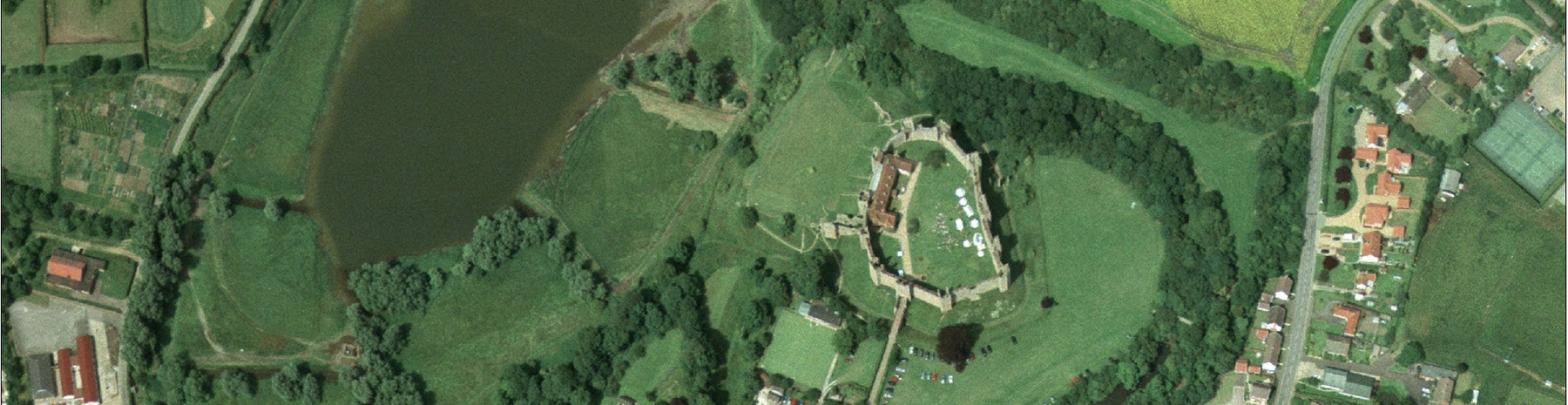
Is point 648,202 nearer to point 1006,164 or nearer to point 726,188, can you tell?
point 726,188

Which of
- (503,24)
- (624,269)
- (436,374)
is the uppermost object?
(503,24)

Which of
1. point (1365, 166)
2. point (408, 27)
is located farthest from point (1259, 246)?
point (408, 27)

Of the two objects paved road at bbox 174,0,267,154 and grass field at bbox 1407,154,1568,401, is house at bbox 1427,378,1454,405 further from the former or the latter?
paved road at bbox 174,0,267,154

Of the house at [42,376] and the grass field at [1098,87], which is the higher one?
the grass field at [1098,87]

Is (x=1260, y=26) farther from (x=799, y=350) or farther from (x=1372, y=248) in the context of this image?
(x=799, y=350)

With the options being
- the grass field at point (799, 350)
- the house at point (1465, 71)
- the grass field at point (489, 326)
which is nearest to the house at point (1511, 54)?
the house at point (1465, 71)

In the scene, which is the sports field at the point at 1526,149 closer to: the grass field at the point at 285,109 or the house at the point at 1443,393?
the house at the point at 1443,393

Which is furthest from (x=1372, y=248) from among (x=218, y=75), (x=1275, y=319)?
(x=218, y=75)
